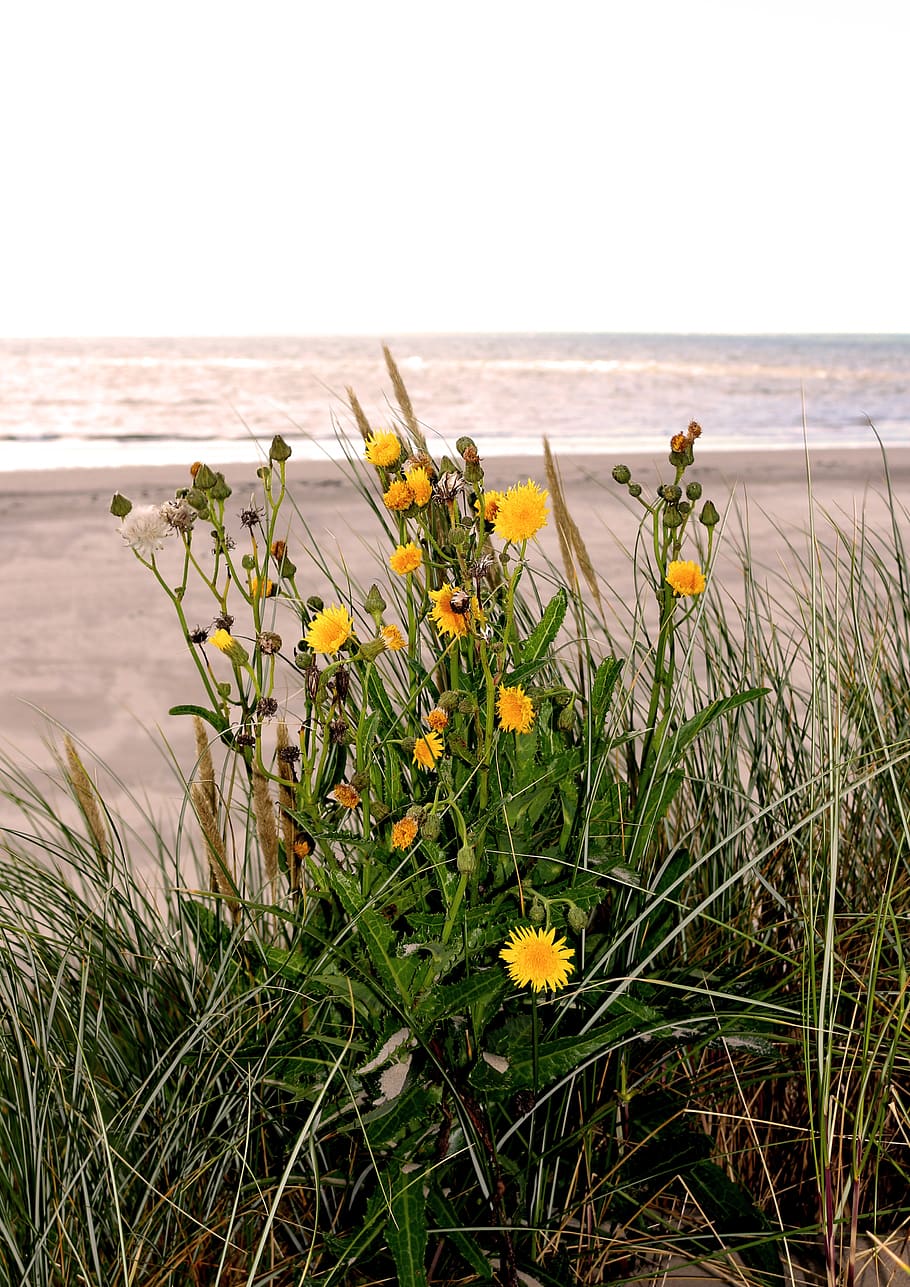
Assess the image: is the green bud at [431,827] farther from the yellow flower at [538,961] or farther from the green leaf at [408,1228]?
the green leaf at [408,1228]

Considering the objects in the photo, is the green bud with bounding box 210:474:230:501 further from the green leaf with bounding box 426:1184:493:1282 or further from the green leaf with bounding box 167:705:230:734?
the green leaf with bounding box 426:1184:493:1282

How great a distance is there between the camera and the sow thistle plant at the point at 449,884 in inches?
35.8

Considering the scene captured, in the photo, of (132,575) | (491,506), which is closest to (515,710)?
(491,506)

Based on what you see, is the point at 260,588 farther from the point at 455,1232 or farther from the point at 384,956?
the point at 455,1232

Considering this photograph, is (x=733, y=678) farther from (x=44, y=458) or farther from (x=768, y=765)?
(x=44, y=458)

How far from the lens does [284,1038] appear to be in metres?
1.08

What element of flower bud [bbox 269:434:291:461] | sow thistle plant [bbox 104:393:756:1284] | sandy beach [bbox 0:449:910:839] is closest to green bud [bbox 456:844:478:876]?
sow thistle plant [bbox 104:393:756:1284]

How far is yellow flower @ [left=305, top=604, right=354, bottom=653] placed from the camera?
93 centimetres

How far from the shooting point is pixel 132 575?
5.23 meters

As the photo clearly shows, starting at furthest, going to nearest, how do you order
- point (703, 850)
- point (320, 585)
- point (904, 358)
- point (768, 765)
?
1. point (904, 358)
2. point (320, 585)
3. point (768, 765)
4. point (703, 850)

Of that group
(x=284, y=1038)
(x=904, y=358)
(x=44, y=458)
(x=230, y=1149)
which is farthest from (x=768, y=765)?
(x=904, y=358)

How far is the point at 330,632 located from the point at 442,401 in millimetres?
18018

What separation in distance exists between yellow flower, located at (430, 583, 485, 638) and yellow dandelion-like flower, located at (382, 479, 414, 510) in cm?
8

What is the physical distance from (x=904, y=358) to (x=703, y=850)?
35.9 meters
